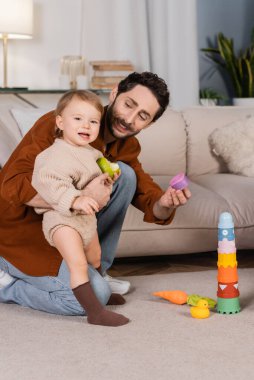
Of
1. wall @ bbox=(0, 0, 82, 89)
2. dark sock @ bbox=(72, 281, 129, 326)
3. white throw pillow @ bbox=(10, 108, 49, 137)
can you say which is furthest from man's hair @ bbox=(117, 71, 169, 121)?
wall @ bbox=(0, 0, 82, 89)

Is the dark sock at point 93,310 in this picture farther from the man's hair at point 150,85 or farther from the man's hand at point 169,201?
the man's hair at point 150,85

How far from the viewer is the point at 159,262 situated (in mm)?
3143

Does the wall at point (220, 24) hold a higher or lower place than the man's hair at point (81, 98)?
higher

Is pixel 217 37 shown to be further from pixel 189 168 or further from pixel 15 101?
pixel 189 168

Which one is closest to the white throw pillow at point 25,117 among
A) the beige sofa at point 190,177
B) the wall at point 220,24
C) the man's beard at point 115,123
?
the beige sofa at point 190,177

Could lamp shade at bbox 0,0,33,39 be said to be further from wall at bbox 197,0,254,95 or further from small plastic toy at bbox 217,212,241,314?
small plastic toy at bbox 217,212,241,314

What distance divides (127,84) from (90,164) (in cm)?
29

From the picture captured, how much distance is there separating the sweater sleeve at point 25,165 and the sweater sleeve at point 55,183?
0.21 feet

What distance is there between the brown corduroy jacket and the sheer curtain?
2635 millimetres

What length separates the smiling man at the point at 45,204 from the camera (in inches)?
85.7

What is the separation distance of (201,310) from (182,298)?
0.18m

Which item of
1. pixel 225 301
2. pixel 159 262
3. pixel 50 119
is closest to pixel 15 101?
pixel 159 262

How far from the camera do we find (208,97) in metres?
5.13

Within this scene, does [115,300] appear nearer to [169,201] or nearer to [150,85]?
[169,201]
